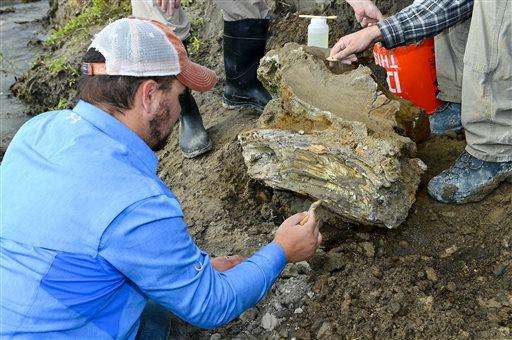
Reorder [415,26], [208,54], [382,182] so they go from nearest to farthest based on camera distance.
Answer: [382,182], [415,26], [208,54]

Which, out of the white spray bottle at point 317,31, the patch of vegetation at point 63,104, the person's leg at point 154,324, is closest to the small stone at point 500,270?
the person's leg at point 154,324

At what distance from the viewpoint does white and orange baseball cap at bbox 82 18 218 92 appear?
76.4 inches

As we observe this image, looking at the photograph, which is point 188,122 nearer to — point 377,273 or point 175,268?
point 377,273

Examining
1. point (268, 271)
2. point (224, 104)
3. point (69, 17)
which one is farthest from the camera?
point (69, 17)

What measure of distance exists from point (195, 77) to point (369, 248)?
3.85ft

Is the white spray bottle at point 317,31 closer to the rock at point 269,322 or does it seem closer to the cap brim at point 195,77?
the cap brim at point 195,77

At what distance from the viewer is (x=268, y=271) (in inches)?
83.9

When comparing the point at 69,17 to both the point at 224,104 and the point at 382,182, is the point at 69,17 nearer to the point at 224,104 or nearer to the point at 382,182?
the point at 224,104

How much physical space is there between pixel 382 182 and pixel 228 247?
38.8 inches

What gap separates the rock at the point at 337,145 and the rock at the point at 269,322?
58 cm

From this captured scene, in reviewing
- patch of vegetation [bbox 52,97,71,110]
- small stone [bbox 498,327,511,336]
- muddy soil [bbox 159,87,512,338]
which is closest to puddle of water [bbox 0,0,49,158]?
patch of vegetation [bbox 52,97,71,110]

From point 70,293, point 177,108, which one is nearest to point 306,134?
point 177,108

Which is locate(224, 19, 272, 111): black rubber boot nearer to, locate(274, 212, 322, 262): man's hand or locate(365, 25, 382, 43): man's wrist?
locate(365, 25, 382, 43): man's wrist

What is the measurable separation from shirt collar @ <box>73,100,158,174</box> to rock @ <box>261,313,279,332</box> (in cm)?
99
